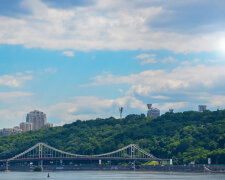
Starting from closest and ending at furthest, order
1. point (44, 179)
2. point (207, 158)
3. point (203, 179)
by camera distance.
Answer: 1. point (203, 179)
2. point (44, 179)
3. point (207, 158)

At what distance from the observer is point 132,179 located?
143 metres

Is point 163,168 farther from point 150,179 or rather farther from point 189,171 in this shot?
point 150,179

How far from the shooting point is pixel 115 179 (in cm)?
14488

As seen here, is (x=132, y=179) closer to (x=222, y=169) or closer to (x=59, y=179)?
(x=59, y=179)

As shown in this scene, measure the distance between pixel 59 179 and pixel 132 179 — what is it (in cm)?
1846

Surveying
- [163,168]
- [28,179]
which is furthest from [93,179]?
[163,168]

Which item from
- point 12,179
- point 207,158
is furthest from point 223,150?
point 12,179

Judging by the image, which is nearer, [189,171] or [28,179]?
[28,179]

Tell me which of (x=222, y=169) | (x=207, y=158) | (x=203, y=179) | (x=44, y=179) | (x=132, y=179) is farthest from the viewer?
(x=207, y=158)

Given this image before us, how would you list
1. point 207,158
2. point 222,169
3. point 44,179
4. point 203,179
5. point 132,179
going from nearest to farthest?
1. point 203,179
2. point 132,179
3. point 44,179
4. point 222,169
5. point 207,158

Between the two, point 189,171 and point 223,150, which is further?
point 223,150

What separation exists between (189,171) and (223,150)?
19032 millimetres

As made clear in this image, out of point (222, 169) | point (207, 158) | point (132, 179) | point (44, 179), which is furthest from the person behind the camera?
point (207, 158)

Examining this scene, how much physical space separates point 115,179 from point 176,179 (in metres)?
15.6
